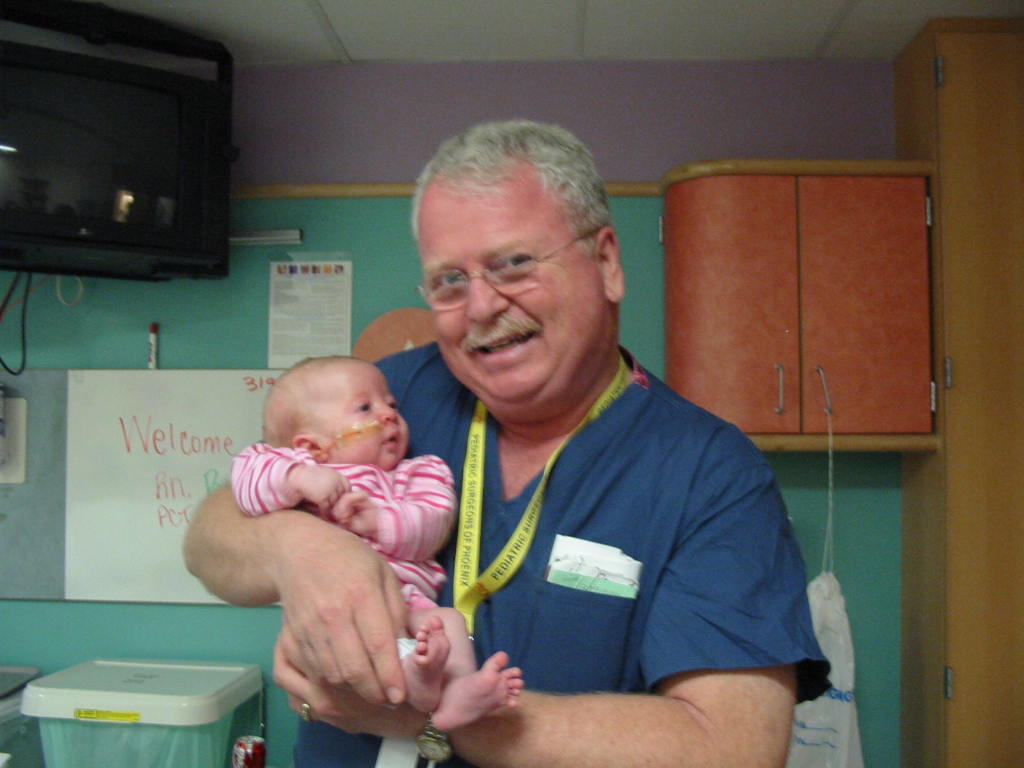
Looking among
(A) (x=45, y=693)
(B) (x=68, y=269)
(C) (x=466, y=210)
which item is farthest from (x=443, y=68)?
(A) (x=45, y=693)

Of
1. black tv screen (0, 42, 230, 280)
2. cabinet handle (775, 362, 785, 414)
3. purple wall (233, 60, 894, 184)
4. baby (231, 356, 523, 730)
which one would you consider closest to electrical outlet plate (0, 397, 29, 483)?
black tv screen (0, 42, 230, 280)

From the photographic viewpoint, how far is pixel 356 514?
1054mm

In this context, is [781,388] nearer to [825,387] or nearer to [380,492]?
[825,387]

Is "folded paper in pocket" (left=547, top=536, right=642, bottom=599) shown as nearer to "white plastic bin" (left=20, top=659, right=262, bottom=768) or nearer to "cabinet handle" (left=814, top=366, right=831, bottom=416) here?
"cabinet handle" (left=814, top=366, right=831, bottom=416)

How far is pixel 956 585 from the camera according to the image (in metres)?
2.10

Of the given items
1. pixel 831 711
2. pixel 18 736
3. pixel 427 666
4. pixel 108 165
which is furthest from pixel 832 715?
pixel 108 165

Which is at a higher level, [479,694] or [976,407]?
[976,407]

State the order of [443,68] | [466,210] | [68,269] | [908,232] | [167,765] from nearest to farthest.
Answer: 1. [466,210]
2. [167,765]
3. [908,232]
4. [68,269]
5. [443,68]

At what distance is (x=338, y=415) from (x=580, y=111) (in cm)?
170

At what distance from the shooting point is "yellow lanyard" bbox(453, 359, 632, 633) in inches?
40.8

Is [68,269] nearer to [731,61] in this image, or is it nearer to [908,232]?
[731,61]

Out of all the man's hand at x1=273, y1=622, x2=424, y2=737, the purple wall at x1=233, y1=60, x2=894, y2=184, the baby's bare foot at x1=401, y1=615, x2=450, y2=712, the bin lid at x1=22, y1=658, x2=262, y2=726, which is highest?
the purple wall at x1=233, y1=60, x2=894, y2=184

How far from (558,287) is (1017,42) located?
197cm

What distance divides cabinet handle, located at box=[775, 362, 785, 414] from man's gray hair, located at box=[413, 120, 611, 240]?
120 cm
